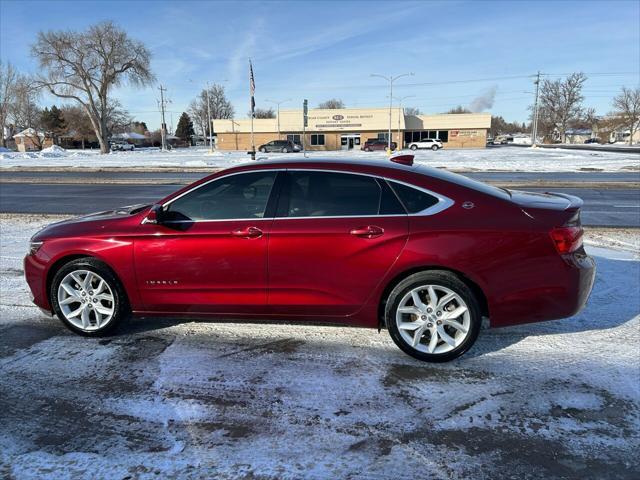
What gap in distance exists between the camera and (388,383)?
339 centimetres

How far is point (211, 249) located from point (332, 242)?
Answer: 1.05 metres

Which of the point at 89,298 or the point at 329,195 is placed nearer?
the point at 329,195

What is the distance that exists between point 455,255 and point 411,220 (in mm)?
436

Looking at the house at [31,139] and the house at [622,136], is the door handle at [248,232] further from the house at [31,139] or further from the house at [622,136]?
the house at [622,136]

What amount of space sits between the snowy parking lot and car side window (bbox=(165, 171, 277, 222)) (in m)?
1.15

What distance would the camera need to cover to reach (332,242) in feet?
12.2

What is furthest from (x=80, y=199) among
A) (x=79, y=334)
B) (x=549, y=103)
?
(x=549, y=103)

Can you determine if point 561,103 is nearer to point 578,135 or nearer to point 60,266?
point 578,135

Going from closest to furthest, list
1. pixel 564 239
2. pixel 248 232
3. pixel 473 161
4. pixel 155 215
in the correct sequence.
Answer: pixel 564 239 < pixel 248 232 < pixel 155 215 < pixel 473 161

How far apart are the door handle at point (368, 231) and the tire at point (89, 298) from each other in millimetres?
2201

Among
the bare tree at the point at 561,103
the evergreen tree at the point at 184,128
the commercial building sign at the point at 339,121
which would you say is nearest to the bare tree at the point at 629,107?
the bare tree at the point at 561,103

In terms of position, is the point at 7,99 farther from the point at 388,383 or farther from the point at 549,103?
the point at 549,103

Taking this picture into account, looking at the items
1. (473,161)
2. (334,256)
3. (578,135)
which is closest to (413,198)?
(334,256)

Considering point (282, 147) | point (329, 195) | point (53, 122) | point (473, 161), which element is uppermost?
point (53, 122)
